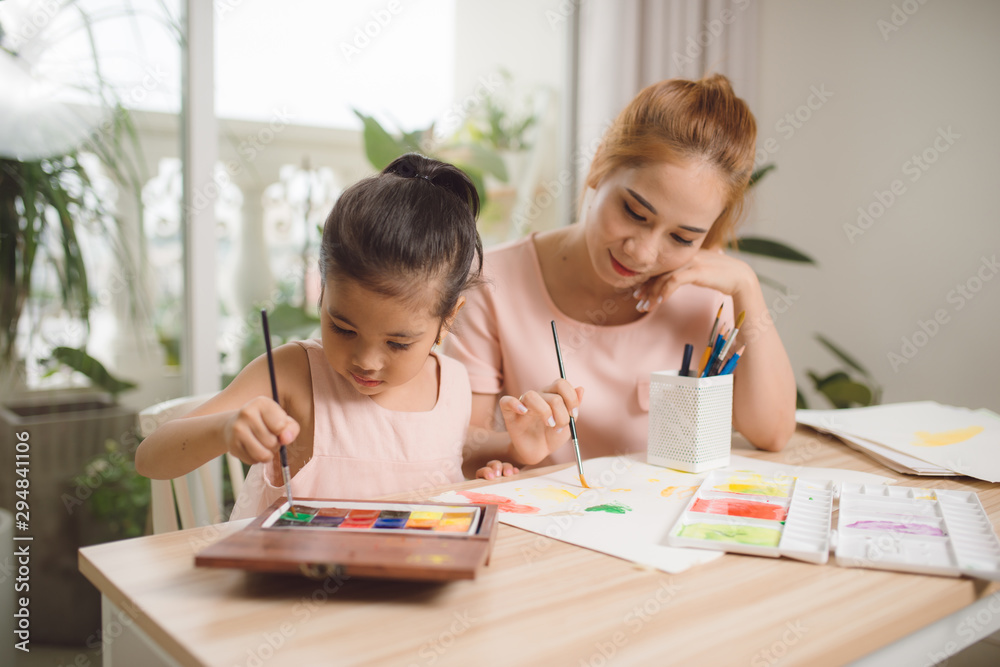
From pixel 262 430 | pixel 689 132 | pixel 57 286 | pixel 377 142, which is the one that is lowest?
pixel 262 430

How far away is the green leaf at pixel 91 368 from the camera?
1.74 metres

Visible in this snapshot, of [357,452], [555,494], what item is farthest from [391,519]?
[357,452]

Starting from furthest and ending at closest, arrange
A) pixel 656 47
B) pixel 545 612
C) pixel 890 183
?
pixel 656 47, pixel 890 183, pixel 545 612

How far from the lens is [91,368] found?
1.81 meters

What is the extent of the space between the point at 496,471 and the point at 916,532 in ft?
1.57

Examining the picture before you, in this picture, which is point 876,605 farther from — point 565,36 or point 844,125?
point 565,36

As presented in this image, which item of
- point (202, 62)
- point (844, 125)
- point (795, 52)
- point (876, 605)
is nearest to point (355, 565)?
point (876, 605)

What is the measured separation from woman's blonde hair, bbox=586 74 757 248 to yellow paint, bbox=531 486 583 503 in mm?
532

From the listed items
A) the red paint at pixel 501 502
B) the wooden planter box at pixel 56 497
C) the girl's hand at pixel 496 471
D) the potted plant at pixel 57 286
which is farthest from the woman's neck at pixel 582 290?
the wooden planter box at pixel 56 497

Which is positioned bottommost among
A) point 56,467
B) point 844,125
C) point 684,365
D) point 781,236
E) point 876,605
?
point 56,467

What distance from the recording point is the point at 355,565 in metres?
0.54

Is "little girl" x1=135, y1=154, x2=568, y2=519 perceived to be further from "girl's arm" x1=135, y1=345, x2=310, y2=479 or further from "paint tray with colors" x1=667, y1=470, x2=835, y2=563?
"paint tray with colors" x1=667, y1=470, x2=835, y2=563

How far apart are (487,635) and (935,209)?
6.59 ft

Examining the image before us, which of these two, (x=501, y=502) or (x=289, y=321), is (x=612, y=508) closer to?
(x=501, y=502)
